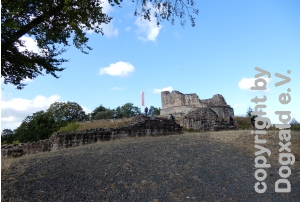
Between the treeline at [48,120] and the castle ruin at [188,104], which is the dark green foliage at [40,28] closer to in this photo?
the castle ruin at [188,104]

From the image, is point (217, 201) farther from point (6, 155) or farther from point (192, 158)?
point (6, 155)

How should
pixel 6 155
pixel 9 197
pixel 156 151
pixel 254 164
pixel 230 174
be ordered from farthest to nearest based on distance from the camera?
pixel 6 155, pixel 156 151, pixel 254 164, pixel 230 174, pixel 9 197

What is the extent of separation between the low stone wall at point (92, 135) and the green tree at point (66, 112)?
31844 millimetres

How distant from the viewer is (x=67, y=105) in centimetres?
5066

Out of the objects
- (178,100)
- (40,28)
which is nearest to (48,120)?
(178,100)

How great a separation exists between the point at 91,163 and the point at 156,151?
260 cm

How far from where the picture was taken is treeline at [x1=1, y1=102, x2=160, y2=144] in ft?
130

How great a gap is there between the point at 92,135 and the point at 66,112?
3681 centimetres

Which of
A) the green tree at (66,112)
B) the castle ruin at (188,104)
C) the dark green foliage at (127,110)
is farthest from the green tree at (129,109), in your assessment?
the castle ruin at (188,104)

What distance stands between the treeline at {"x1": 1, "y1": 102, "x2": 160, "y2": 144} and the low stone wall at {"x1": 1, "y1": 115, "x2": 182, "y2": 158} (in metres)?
21.9

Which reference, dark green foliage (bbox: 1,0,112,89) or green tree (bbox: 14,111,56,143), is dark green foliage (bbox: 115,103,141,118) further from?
dark green foliage (bbox: 1,0,112,89)

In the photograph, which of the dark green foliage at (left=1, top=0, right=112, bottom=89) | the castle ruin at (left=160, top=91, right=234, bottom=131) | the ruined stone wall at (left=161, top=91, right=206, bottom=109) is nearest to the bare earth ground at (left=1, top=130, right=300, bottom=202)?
the dark green foliage at (left=1, top=0, right=112, bottom=89)

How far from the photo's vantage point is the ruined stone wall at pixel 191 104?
32062 millimetres

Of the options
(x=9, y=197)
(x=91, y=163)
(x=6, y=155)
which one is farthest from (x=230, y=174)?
(x=6, y=155)
